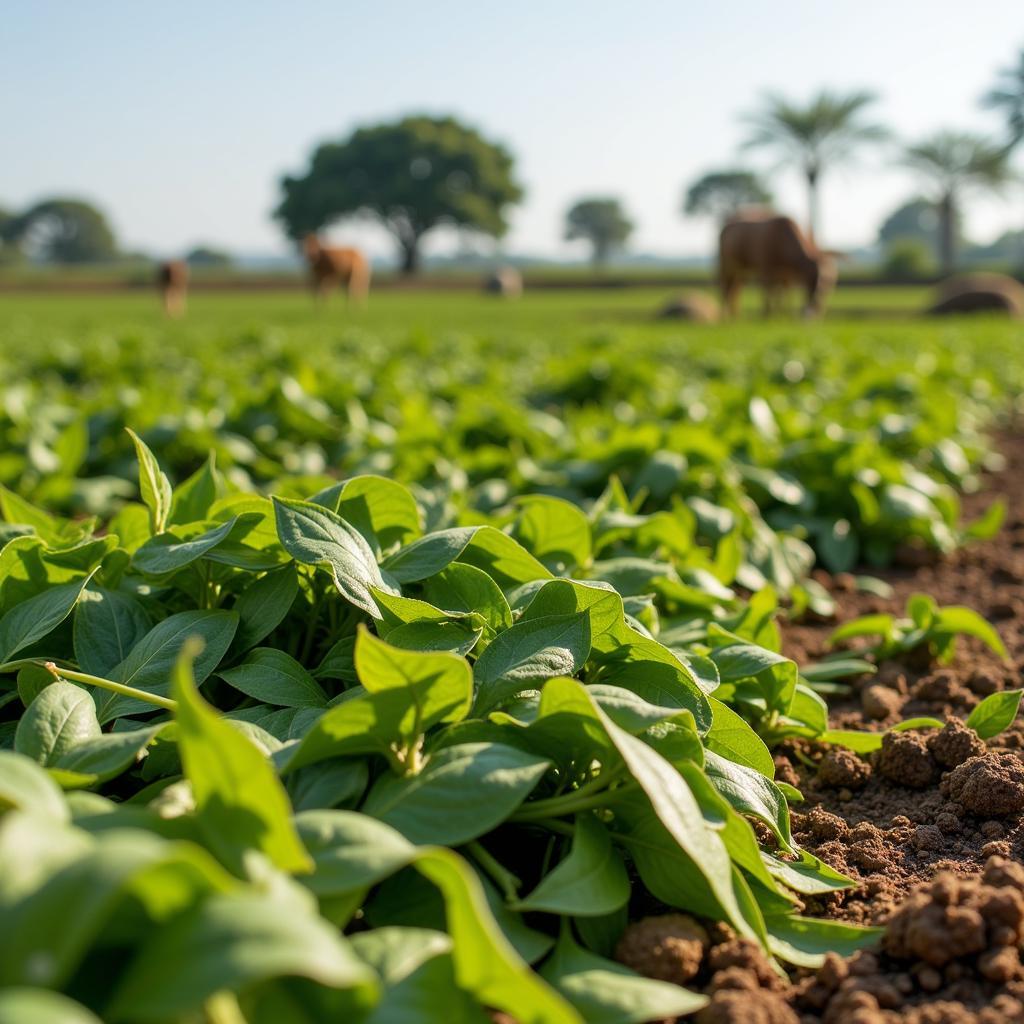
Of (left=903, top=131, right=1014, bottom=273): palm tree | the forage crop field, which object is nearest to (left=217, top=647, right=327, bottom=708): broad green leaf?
the forage crop field

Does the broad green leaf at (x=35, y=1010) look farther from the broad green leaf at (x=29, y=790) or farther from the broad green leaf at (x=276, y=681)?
the broad green leaf at (x=276, y=681)

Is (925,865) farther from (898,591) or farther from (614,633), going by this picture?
(898,591)

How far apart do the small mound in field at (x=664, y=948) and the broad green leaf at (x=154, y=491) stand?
1055 mm

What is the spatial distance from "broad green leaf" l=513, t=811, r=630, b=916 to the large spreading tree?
69878 millimetres

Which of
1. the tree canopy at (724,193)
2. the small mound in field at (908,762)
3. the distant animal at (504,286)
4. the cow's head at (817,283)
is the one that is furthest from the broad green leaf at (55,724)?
the tree canopy at (724,193)

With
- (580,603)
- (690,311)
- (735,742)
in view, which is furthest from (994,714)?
(690,311)

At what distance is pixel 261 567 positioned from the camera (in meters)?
1.67

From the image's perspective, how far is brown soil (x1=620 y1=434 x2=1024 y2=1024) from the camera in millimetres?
1262

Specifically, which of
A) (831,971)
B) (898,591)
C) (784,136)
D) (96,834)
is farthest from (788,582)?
(784,136)

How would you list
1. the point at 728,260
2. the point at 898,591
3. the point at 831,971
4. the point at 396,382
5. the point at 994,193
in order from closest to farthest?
the point at 831,971 < the point at 898,591 < the point at 396,382 < the point at 728,260 < the point at 994,193

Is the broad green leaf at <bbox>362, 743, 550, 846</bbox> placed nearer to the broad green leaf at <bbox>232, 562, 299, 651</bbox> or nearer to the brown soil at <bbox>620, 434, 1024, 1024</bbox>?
the brown soil at <bbox>620, 434, 1024, 1024</bbox>

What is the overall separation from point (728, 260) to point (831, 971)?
75.5ft

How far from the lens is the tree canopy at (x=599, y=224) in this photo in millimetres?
123438

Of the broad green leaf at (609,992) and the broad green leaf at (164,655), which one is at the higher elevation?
the broad green leaf at (164,655)
